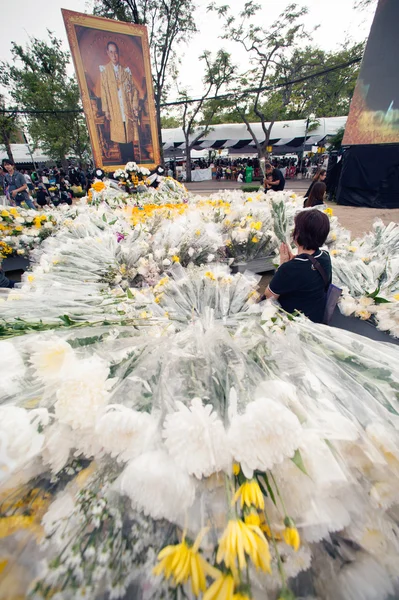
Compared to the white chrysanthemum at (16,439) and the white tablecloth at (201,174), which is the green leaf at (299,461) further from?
the white tablecloth at (201,174)

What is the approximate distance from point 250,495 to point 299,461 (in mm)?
124

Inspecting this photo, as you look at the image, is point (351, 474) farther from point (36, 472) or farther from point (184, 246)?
point (184, 246)

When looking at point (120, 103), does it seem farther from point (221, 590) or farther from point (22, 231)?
point (221, 590)

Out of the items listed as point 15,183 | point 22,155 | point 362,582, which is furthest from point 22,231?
point 22,155

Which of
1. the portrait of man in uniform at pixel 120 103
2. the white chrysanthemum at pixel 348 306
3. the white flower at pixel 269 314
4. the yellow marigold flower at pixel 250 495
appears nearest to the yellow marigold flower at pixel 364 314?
the white chrysanthemum at pixel 348 306

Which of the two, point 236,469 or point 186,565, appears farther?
point 236,469

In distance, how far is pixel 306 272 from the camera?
1544 millimetres

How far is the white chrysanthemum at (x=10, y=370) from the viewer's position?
28.0 inches

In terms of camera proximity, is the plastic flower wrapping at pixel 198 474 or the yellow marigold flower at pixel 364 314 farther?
the yellow marigold flower at pixel 364 314

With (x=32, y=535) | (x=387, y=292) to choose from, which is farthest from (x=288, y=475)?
(x=387, y=292)

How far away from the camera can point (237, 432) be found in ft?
1.87

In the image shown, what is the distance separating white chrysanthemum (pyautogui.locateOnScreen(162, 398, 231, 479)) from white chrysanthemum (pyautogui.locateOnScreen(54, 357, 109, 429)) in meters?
0.19

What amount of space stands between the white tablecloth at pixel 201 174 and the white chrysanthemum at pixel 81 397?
23.7 meters

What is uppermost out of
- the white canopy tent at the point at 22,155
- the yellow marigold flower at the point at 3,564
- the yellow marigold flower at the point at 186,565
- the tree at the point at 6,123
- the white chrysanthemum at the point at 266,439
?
the tree at the point at 6,123
